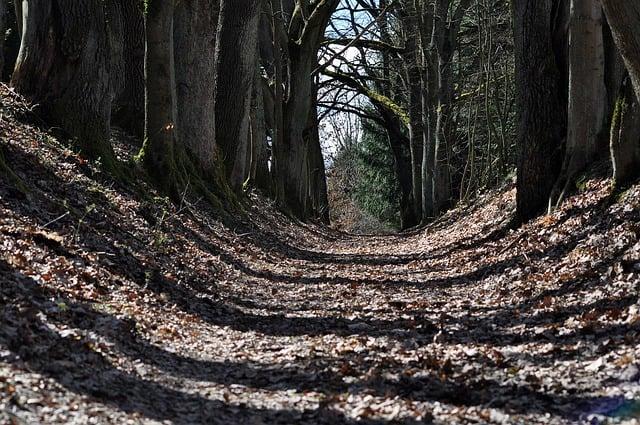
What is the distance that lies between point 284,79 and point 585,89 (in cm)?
1653

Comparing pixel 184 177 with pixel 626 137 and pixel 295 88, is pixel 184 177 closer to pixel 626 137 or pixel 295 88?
pixel 626 137

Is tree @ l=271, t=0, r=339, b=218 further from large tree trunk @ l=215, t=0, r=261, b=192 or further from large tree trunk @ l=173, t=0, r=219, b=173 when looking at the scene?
large tree trunk @ l=173, t=0, r=219, b=173

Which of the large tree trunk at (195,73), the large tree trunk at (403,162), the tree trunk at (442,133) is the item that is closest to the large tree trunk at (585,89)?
the large tree trunk at (195,73)

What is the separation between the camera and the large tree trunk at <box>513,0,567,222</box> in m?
12.7

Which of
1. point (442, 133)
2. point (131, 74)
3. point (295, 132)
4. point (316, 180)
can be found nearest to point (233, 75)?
point (131, 74)

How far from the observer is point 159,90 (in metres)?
12.8

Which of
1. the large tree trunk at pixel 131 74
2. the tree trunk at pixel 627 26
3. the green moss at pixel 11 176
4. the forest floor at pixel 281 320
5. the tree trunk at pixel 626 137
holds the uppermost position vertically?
the large tree trunk at pixel 131 74

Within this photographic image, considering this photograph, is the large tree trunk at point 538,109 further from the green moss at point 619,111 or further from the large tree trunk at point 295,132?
the large tree trunk at point 295,132

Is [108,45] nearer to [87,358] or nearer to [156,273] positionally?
[156,273]

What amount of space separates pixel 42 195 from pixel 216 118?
1002cm

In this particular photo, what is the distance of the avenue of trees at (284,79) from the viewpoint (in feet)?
36.8

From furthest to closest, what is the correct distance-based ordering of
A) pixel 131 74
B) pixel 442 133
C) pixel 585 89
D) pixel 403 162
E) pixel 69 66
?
pixel 403 162 < pixel 442 133 < pixel 131 74 < pixel 585 89 < pixel 69 66

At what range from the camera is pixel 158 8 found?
41.0ft

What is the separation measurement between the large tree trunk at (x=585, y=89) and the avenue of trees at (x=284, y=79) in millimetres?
18
